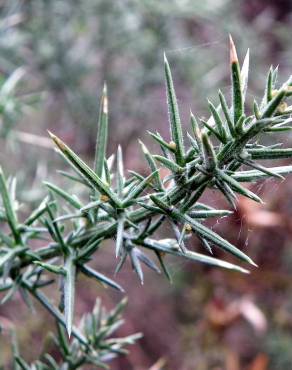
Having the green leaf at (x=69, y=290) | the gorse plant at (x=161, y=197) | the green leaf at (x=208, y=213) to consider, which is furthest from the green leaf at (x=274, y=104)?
the green leaf at (x=69, y=290)

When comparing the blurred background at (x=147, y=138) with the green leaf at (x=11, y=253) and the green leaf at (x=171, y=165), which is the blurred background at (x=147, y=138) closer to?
the green leaf at (x=11, y=253)

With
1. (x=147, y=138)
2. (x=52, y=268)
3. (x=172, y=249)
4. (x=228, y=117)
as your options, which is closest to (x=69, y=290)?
(x=52, y=268)

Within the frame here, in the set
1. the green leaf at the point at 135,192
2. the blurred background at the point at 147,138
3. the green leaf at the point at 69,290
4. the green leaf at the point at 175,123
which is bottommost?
the blurred background at the point at 147,138

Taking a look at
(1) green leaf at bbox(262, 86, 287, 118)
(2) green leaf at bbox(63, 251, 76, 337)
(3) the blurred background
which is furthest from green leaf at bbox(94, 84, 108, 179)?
(3) the blurred background

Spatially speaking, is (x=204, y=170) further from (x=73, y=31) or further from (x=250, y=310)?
(x=73, y=31)

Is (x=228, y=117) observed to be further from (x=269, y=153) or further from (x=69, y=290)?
(x=69, y=290)

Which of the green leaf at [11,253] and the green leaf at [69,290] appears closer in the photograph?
the green leaf at [69,290]

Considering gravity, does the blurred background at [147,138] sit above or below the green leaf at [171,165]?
Result: below

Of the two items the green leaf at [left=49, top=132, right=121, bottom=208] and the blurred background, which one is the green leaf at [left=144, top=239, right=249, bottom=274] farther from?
the blurred background
